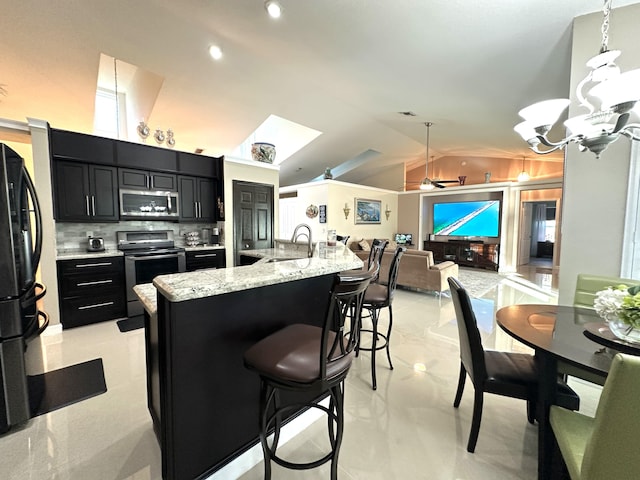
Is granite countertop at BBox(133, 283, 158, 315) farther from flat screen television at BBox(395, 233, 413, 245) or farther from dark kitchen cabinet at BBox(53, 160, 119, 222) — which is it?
flat screen television at BBox(395, 233, 413, 245)

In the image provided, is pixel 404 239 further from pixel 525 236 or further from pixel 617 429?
pixel 617 429

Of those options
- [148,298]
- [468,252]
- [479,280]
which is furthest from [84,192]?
[468,252]

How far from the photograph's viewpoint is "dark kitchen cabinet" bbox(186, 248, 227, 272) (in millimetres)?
4441

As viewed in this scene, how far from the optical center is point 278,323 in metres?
1.55

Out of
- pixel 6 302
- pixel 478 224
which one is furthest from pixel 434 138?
pixel 6 302

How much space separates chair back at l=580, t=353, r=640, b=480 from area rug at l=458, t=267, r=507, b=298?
15.2 feet

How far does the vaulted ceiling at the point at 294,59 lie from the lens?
231 centimetres

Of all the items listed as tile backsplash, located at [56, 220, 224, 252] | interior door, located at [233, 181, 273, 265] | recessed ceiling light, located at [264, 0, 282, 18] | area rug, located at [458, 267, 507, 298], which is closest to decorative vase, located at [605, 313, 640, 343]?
recessed ceiling light, located at [264, 0, 282, 18]

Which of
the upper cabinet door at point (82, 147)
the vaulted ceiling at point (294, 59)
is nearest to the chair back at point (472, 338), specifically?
the vaulted ceiling at point (294, 59)

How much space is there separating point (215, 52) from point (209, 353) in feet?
11.9

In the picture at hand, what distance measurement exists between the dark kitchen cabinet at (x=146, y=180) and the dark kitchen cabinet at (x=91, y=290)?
1136 mm

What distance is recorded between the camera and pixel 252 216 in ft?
17.1

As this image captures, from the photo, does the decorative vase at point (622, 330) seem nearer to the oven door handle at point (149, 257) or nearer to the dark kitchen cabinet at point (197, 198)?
the oven door handle at point (149, 257)

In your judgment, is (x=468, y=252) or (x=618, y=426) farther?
(x=468, y=252)
